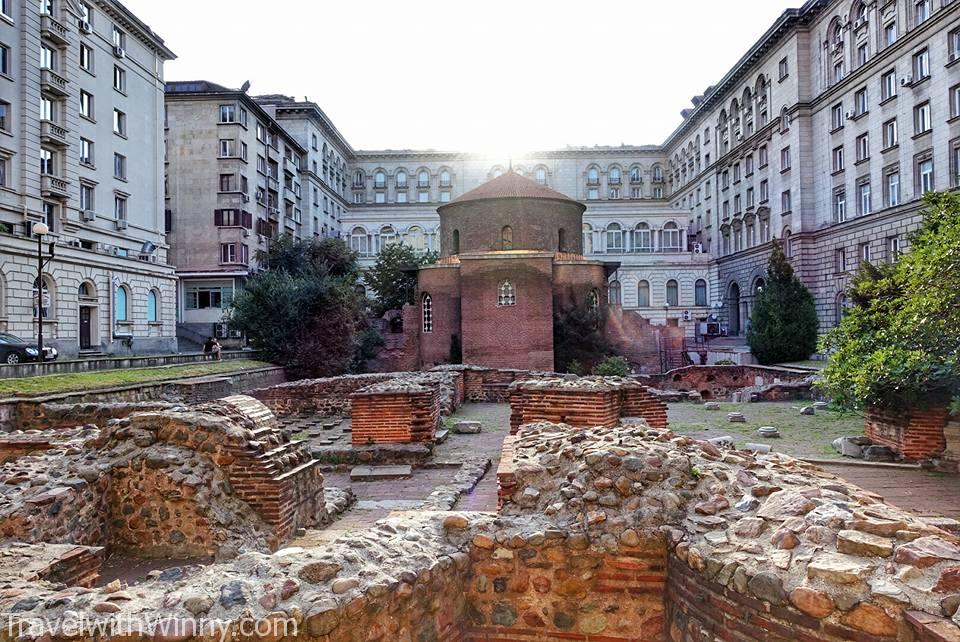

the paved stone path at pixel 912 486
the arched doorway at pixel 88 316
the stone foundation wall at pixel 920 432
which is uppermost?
the arched doorway at pixel 88 316

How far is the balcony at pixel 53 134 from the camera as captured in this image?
27.2m

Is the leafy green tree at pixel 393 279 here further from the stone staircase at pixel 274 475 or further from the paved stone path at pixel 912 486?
the stone staircase at pixel 274 475

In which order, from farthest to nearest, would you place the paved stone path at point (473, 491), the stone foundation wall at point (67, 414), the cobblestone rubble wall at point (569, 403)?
the stone foundation wall at point (67, 414), the cobblestone rubble wall at point (569, 403), the paved stone path at point (473, 491)

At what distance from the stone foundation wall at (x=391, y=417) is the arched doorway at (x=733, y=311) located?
41408mm

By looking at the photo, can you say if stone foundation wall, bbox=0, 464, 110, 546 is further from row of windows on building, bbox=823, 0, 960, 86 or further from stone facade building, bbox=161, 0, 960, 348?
row of windows on building, bbox=823, 0, 960, 86

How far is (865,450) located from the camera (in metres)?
10.4

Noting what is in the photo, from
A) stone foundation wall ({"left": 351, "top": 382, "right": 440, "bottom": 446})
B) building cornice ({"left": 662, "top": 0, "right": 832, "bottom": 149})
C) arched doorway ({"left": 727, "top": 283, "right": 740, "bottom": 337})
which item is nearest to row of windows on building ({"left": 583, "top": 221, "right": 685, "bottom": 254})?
arched doorway ({"left": 727, "top": 283, "right": 740, "bottom": 337})

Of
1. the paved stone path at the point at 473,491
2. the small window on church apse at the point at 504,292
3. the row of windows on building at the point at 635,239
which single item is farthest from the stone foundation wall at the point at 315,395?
the row of windows on building at the point at 635,239

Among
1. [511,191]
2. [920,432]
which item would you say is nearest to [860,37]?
[511,191]

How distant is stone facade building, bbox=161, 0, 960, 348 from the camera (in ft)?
96.6

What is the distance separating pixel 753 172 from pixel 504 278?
2447 centimetres

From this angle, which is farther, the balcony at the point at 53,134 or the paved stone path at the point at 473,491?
the balcony at the point at 53,134

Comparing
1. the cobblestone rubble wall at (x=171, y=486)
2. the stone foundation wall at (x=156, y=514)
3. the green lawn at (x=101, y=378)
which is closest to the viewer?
the cobblestone rubble wall at (x=171, y=486)

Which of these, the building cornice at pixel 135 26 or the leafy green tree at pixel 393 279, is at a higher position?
the building cornice at pixel 135 26
